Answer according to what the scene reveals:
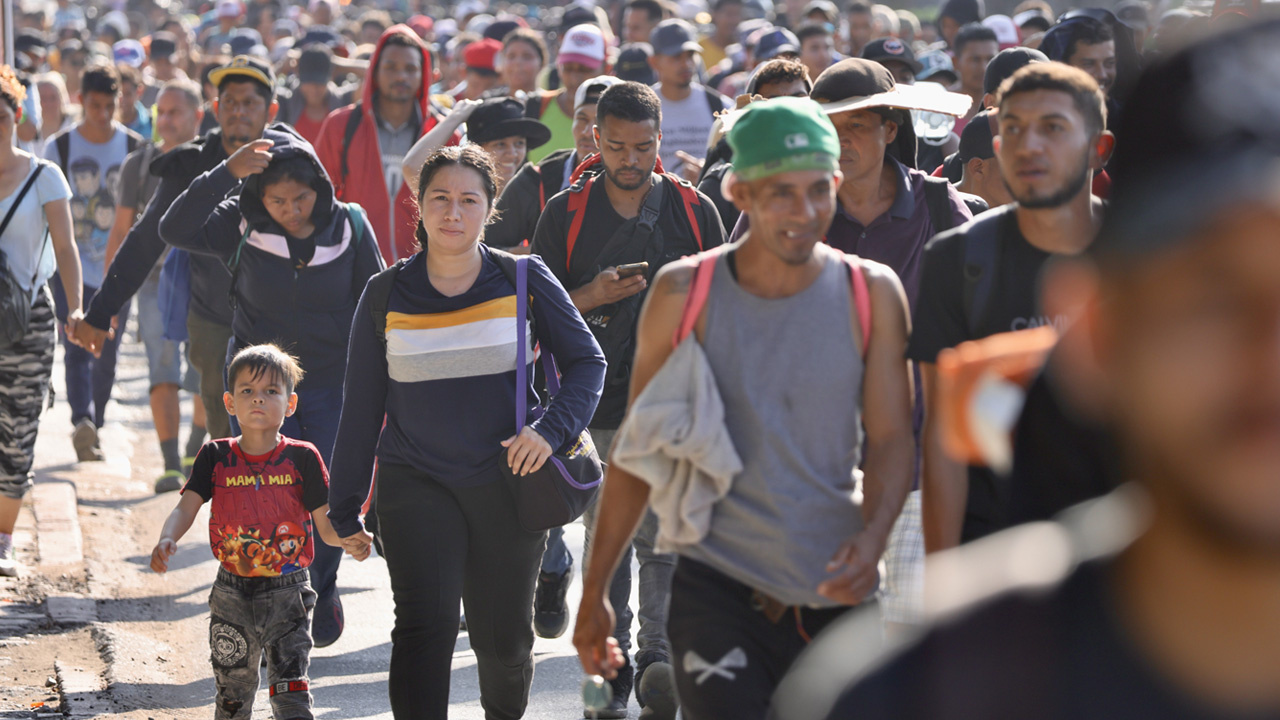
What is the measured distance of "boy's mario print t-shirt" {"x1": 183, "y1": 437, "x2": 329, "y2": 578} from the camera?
17.7 feet

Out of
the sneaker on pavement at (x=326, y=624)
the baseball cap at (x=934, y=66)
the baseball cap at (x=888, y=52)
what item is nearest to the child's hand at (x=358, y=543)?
the sneaker on pavement at (x=326, y=624)

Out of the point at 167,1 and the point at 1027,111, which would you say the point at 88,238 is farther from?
the point at 167,1

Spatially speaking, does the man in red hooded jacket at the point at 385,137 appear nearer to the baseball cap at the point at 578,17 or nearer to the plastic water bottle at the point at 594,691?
the plastic water bottle at the point at 594,691

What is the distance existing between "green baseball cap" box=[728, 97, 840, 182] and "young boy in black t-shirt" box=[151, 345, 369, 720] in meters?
2.28

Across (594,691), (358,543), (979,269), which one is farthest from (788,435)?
(358,543)

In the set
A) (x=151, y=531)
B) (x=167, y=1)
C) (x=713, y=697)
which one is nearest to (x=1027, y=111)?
(x=713, y=697)

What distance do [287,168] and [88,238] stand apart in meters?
5.07

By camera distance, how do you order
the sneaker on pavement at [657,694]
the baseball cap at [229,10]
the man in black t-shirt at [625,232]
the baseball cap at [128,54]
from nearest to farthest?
the sneaker on pavement at [657,694], the man in black t-shirt at [625,232], the baseball cap at [128,54], the baseball cap at [229,10]

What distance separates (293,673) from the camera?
17.6 feet

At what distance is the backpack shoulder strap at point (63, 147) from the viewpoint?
1107cm

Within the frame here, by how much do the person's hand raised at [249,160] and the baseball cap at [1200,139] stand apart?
18.6ft

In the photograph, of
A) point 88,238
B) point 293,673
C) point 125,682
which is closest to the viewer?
point 293,673

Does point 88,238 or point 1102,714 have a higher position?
point 1102,714

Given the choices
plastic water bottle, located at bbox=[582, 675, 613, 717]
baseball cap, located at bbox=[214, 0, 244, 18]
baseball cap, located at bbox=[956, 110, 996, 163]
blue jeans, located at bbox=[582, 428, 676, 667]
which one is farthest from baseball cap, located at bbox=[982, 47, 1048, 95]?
baseball cap, located at bbox=[214, 0, 244, 18]
